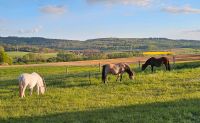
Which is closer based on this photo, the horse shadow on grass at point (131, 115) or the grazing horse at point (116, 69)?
the horse shadow on grass at point (131, 115)

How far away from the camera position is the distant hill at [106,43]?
140 m

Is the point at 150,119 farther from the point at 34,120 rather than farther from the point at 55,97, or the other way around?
the point at 55,97

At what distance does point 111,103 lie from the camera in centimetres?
1559

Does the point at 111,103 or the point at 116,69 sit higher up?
the point at 116,69

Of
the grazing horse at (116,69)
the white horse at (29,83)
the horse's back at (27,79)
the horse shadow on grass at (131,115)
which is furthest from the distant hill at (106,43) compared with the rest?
the horse shadow on grass at (131,115)

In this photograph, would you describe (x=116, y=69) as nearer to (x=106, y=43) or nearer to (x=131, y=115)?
(x=131, y=115)

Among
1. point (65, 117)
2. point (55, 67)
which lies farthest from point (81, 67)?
point (65, 117)

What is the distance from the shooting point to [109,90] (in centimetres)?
1994

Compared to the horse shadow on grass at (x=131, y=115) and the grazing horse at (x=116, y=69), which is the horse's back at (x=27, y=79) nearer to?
the horse shadow on grass at (x=131, y=115)

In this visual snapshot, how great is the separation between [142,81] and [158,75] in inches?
120

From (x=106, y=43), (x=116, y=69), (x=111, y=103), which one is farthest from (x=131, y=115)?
(x=106, y=43)

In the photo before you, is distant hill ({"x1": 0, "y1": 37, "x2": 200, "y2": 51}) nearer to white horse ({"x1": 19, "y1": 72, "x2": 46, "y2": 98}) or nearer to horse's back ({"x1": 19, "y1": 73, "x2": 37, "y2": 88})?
white horse ({"x1": 19, "y1": 72, "x2": 46, "y2": 98})

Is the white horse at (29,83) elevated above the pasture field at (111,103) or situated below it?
above

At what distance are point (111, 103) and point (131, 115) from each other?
10.3 ft
